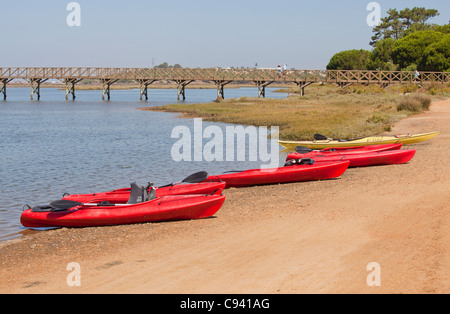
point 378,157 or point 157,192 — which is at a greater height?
point 378,157

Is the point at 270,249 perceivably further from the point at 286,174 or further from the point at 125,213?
the point at 286,174

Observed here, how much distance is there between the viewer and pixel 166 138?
29.7 meters

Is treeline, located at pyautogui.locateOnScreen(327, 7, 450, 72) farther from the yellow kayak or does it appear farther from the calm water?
the yellow kayak

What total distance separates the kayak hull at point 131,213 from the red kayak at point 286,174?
365 centimetres

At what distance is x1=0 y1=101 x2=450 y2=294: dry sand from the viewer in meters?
7.27

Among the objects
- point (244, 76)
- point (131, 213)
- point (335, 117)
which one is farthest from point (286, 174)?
point (244, 76)

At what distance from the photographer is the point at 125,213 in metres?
11.0

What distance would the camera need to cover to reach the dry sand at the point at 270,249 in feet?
23.8

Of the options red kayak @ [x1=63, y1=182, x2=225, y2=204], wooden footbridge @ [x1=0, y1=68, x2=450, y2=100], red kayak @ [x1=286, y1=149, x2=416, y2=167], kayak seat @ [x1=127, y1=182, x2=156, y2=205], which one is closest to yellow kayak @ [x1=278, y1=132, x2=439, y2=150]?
red kayak @ [x1=286, y1=149, x2=416, y2=167]

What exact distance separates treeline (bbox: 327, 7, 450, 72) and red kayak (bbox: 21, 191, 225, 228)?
58.3 metres

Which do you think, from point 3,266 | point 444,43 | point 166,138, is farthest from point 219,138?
point 444,43

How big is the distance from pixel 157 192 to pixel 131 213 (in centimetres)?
153

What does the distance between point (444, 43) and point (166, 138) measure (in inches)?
1779
